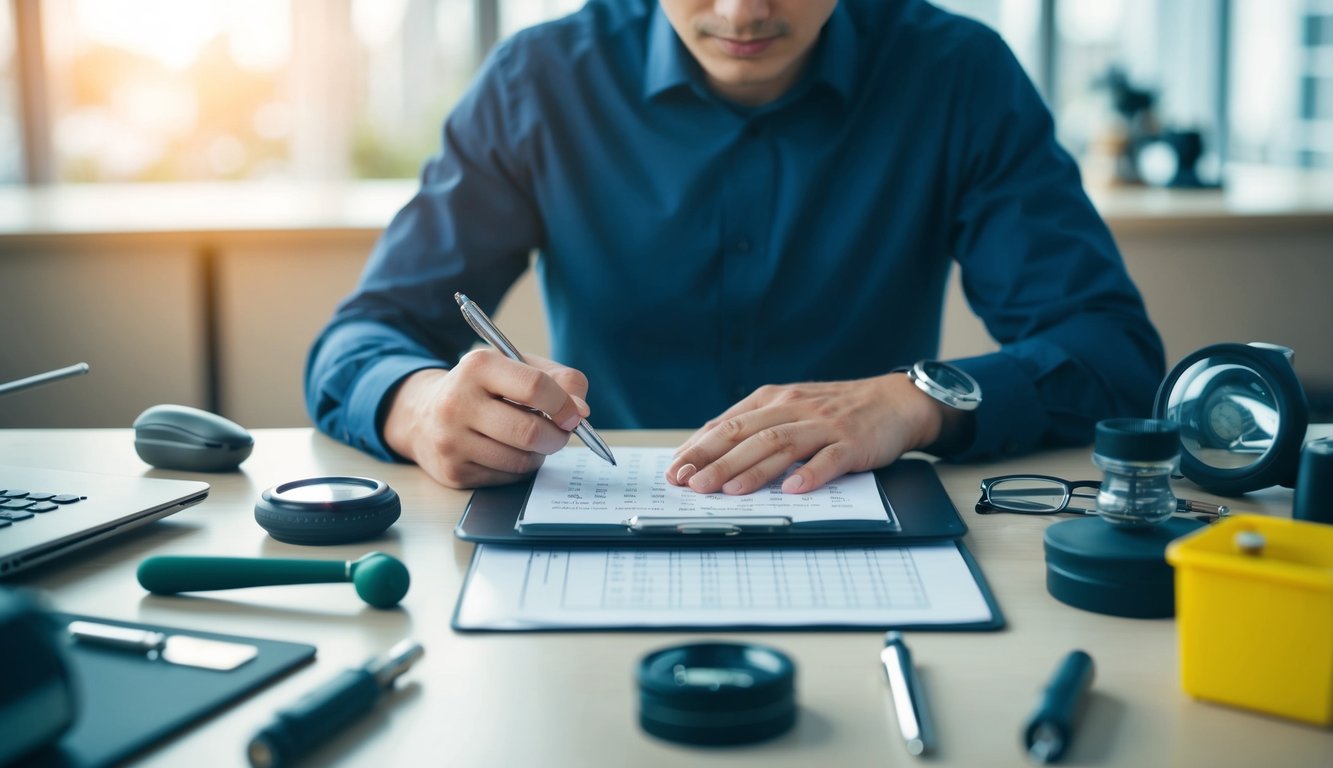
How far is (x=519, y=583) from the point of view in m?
0.76

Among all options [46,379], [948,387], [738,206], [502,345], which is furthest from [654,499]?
[738,206]

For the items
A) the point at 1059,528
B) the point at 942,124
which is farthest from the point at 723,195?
the point at 1059,528

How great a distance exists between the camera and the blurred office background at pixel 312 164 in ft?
8.00

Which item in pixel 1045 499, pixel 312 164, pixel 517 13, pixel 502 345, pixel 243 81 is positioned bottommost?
pixel 1045 499

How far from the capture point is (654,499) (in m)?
0.92

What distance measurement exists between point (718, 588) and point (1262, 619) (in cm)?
30

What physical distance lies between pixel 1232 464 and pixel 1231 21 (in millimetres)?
3324

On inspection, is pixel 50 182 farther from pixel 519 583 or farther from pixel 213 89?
pixel 519 583

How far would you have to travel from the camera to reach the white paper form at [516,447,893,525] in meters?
0.87

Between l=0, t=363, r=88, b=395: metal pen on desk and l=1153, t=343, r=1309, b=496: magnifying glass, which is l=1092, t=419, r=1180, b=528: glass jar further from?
l=0, t=363, r=88, b=395: metal pen on desk

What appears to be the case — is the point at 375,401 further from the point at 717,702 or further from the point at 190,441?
the point at 717,702

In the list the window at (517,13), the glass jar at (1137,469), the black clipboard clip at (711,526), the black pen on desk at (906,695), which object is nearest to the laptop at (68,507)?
the black clipboard clip at (711,526)

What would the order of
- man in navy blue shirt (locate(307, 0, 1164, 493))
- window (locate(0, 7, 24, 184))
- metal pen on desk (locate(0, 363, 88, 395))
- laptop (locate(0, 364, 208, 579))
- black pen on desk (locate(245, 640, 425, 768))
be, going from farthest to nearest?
window (locate(0, 7, 24, 184)), man in navy blue shirt (locate(307, 0, 1164, 493)), metal pen on desk (locate(0, 363, 88, 395)), laptop (locate(0, 364, 208, 579)), black pen on desk (locate(245, 640, 425, 768))

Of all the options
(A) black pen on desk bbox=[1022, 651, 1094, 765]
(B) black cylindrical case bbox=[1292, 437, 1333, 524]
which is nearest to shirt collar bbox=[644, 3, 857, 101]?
(B) black cylindrical case bbox=[1292, 437, 1333, 524]
